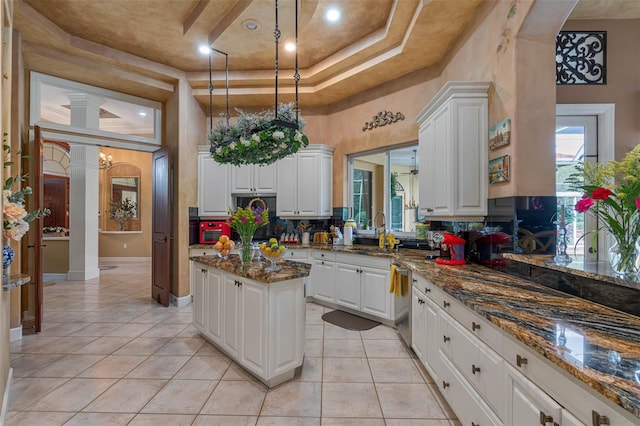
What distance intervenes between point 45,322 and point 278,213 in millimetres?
3406

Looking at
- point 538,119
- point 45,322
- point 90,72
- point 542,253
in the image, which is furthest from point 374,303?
point 90,72

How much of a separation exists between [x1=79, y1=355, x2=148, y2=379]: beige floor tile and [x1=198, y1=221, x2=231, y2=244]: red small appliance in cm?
227

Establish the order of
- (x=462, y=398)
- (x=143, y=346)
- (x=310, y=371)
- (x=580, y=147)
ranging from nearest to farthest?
1. (x=462, y=398)
2. (x=310, y=371)
3. (x=580, y=147)
4. (x=143, y=346)

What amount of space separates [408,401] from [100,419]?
2.17 m

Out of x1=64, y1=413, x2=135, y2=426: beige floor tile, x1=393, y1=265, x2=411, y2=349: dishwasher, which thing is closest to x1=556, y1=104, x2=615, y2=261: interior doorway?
x1=393, y1=265, x2=411, y2=349: dishwasher

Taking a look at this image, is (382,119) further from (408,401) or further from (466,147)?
(408,401)

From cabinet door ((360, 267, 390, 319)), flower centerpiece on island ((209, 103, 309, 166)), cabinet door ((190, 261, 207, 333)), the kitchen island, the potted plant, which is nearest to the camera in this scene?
the kitchen island

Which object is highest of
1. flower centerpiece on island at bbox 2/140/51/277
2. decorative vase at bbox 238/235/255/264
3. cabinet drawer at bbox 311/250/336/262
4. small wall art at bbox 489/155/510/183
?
small wall art at bbox 489/155/510/183

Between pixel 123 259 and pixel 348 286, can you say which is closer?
pixel 348 286

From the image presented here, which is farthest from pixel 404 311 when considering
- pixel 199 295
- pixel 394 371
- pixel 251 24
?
pixel 251 24

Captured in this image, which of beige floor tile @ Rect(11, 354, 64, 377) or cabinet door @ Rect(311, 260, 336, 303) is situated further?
cabinet door @ Rect(311, 260, 336, 303)

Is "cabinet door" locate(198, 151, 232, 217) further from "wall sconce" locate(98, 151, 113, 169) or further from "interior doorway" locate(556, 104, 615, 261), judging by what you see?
"wall sconce" locate(98, 151, 113, 169)

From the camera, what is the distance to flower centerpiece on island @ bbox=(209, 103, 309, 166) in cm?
256

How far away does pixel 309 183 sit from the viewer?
510 centimetres
